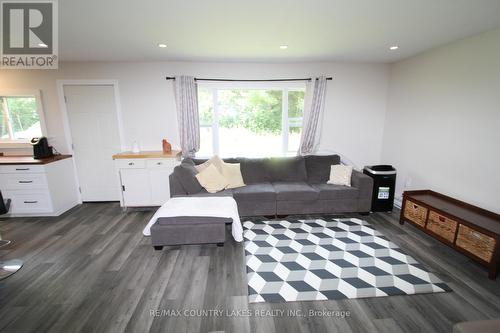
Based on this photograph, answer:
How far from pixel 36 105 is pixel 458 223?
20.7ft

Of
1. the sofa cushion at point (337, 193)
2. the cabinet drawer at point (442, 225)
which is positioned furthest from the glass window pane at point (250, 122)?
the cabinet drawer at point (442, 225)

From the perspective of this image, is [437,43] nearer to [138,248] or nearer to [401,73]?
[401,73]

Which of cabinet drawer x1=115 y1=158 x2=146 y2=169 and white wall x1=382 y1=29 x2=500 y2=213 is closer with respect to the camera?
white wall x1=382 y1=29 x2=500 y2=213

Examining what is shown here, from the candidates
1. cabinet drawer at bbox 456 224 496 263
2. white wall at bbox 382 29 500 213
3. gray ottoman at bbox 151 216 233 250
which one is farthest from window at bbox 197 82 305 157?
cabinet drawer at bbox 456 224 496 263

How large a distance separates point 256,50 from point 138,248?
3082 mm

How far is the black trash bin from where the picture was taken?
3.63 meters

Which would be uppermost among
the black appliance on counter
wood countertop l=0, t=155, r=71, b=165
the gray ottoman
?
the black appliance on counter

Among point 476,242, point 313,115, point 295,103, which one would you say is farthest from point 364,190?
point 295,103

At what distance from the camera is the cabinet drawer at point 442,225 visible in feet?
8.35

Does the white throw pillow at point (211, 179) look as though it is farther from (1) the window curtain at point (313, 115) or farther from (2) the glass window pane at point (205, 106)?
(1) the window curtain at point (313, 115)

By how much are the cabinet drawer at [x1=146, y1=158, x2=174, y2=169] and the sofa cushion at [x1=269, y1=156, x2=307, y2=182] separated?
1.72 metres

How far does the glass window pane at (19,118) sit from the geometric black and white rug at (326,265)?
4141 mm

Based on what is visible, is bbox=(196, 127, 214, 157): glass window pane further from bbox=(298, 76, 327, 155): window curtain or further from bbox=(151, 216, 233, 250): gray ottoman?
bbox=(151, 216, 233, 250): gray ottoman

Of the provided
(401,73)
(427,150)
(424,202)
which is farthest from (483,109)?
(401,73)
